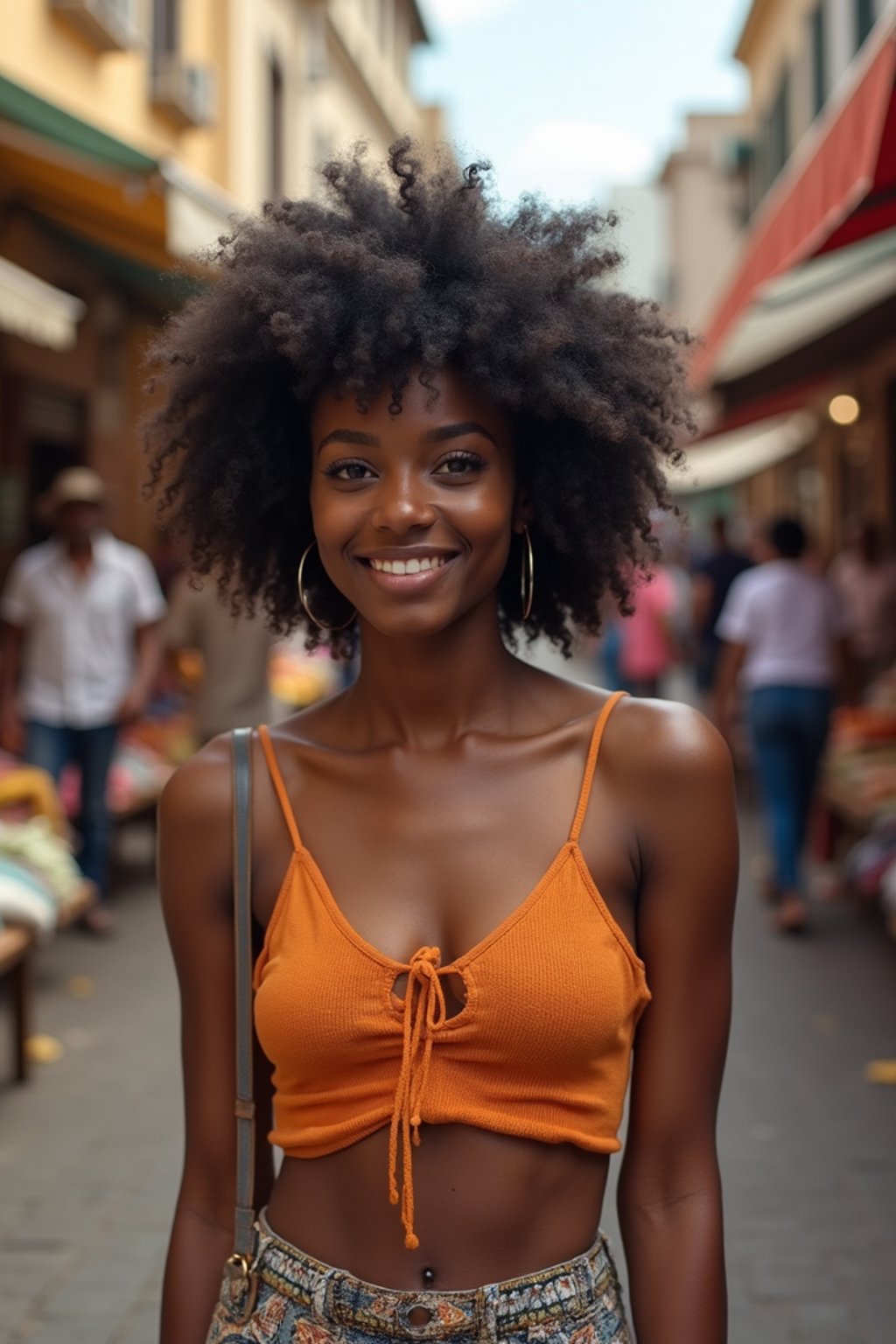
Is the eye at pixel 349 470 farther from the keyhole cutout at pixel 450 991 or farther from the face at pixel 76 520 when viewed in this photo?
the face at pixel 76 520

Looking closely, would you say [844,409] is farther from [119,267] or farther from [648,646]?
[119,267]

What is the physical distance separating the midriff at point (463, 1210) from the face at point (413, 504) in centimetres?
61

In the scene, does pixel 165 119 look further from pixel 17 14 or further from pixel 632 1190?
pixel 632 1190

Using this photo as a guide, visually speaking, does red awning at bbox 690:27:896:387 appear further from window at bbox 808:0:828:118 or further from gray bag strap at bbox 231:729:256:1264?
window at bbox 808:0:828:118

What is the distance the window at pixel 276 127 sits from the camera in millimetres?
18656

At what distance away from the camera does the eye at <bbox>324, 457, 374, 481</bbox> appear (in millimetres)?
1990

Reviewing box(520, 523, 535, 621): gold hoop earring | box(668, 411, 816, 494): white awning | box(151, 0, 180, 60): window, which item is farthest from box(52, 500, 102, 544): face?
box(668, 411, 816, 494): white awning

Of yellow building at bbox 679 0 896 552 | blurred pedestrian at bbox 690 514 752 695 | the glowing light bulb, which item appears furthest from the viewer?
the glowing light bulb

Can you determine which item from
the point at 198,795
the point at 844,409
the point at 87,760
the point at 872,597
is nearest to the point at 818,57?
the point at 844,409

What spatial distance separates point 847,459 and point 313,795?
16141 millimetres

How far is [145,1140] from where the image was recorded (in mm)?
5223

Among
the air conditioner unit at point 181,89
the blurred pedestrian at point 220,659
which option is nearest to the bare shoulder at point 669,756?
the blurred pedestrian at point 220,659

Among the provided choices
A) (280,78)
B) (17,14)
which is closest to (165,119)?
(17,14)

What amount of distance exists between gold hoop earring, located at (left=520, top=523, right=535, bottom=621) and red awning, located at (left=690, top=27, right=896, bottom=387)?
1.72 metres
